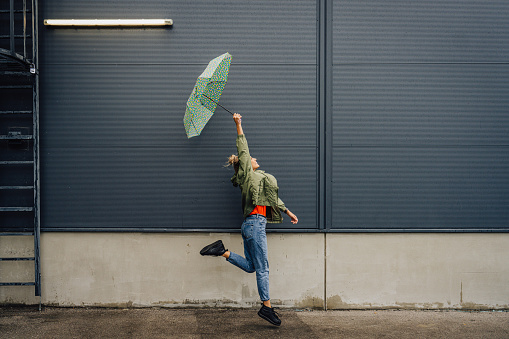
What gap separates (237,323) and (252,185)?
1.71 m

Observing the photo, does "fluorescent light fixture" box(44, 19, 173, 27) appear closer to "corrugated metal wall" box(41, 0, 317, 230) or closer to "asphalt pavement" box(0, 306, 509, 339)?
"corrugated metal wall" box(41, 0, 317, 230)

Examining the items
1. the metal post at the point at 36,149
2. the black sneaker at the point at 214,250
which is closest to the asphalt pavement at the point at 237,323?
the metal post at the point at 36,149

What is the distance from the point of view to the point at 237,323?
17.5 feet

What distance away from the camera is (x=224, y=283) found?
5867 millimetres

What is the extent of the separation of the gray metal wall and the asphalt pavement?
1113 mm

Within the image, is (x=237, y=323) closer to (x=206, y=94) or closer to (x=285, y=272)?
(x=285, y=272)

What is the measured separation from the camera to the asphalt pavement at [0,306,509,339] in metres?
5.00

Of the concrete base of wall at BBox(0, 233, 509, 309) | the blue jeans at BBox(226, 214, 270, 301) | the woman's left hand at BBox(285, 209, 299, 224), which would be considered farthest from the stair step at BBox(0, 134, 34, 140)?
the woman's left hand at BBox(285, 209, 299, 224)

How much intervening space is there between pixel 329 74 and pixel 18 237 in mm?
4701

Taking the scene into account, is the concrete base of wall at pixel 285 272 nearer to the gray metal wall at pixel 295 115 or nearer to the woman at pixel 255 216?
the gray metal wall at pixel 295 115

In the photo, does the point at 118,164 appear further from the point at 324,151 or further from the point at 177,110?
the point at 324,151

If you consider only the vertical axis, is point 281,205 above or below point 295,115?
below

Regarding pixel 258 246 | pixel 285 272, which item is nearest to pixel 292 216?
pixel 258 246

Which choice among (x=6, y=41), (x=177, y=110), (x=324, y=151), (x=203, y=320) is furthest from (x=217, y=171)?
(x=6, y=41)
